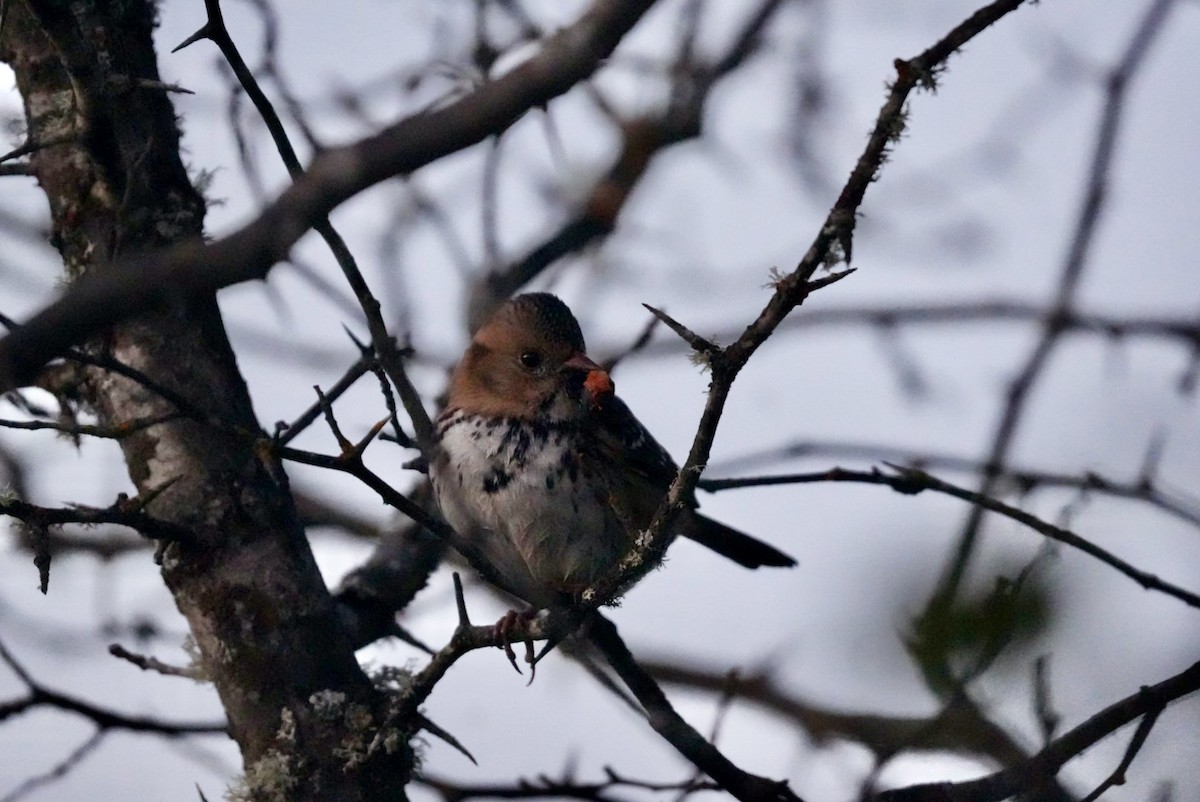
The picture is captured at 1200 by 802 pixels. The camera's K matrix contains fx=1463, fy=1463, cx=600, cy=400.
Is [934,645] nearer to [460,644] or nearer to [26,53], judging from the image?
Result: [460,644]

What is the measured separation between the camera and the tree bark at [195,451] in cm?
351

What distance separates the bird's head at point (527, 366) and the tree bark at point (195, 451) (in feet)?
3.69

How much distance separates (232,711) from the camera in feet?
11.8

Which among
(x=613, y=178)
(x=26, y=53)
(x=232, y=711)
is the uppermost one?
(x=613, y=178)

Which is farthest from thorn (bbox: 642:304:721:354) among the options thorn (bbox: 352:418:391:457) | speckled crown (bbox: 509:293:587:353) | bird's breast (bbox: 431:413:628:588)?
speckled crown (bbox: 509:293:587:353)

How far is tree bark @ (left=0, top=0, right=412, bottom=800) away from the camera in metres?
3.51

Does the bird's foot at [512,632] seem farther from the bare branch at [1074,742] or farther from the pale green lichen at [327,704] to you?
the bare branch at [1074,742]

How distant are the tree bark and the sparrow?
573 mm

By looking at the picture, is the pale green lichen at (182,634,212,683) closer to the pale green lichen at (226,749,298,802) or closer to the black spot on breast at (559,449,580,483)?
the pale green lichen at (226,749,298,802)

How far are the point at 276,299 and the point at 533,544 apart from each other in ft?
3.98

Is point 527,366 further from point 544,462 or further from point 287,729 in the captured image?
point 287,729

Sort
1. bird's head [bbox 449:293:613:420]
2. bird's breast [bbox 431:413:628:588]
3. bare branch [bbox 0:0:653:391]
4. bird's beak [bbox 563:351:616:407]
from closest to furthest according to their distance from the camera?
bare branch [bbox 0:0:653:391]
bird's beak [bbox 563:351:616:407]
bird's breast [bbox 431:413:628:588]
bird's head [bbox 449:293:613:420]

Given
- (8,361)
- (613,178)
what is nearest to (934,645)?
(8,361)

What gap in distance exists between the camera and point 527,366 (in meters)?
4.91
